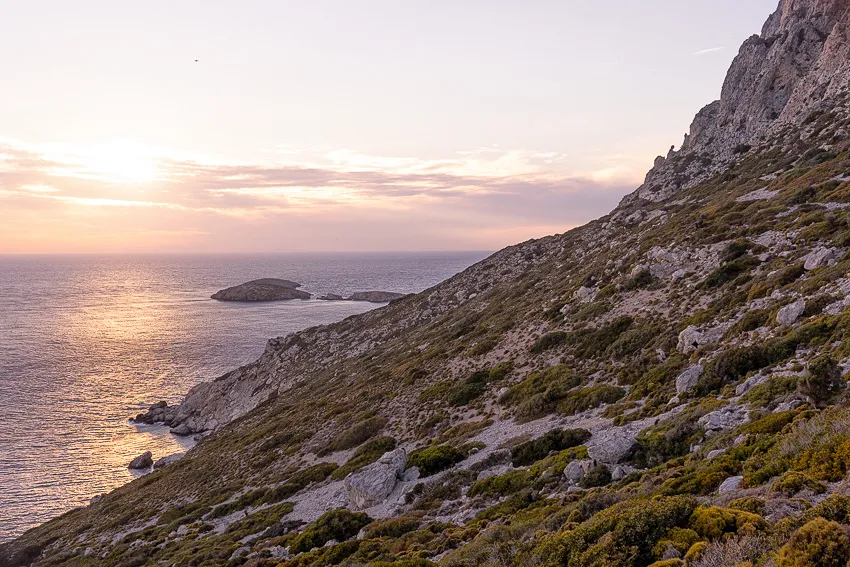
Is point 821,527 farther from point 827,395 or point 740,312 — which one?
point 740,312

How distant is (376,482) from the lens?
837 inches

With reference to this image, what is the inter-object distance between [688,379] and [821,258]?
35.8 ft

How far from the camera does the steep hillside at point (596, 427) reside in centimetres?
1023

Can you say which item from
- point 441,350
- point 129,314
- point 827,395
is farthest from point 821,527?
point 129,314

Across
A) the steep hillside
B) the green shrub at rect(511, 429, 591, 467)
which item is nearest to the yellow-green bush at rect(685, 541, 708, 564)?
the steep hillside

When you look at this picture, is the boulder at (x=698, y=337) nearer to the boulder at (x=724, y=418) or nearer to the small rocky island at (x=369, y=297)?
the boulder at (x=724, y=418)

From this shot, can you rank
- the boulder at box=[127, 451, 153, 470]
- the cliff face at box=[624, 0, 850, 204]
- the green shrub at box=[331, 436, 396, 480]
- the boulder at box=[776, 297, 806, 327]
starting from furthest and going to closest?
the cliff face at box=[624, 0, 850, 204] → the boulder at box=[127, 451, 153, 470] → the green shrub at box=[331, 436, 396, 480] → the boulder at box=[776, 297, 806, 327]

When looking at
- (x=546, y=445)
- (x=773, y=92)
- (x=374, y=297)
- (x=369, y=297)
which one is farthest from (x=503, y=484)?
(x=369, y=297)

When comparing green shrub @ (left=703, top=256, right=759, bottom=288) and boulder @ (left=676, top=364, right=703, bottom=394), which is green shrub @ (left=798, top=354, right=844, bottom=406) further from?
green shrub @ (left=703, top=256, right=759, bottom=288)

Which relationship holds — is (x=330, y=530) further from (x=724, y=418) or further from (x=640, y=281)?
(x=640, y=281)

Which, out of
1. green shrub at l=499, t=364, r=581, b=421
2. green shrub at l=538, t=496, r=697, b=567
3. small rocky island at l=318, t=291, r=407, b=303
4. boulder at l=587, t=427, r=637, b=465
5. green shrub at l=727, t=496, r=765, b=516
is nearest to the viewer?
green shrub at l=727, t=496, r=765, b=516

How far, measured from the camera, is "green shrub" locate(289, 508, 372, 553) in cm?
1814

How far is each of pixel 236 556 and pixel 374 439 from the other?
37.5 feet

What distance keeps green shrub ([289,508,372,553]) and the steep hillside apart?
84 millimetres
